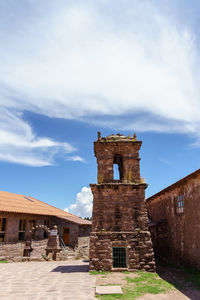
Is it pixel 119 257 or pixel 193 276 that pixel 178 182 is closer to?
pixel 193 276

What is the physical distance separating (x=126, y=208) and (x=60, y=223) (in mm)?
13632

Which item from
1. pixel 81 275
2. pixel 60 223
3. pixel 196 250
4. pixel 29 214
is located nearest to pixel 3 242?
pixel 29 214

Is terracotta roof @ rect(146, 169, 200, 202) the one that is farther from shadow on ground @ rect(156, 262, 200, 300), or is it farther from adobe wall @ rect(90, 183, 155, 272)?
shadow on ground @ rect(156, 262, 200, 300)

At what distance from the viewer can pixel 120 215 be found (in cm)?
1366

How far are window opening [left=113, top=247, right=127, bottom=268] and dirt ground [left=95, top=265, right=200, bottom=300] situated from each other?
0.70 metres

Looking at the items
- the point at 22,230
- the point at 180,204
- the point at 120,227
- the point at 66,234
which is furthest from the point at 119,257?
the point at 66,234

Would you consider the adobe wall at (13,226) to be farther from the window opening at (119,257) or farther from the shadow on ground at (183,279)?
the shadow on ground at (183,279)

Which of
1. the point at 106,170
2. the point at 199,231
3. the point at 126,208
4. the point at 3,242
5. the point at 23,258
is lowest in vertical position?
the point at 23,258

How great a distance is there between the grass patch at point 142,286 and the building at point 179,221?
336cm

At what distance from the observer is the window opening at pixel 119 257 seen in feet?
41.9

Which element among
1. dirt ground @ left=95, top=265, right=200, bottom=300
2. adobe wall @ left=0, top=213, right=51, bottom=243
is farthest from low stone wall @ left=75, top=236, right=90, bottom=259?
dirt ground @ left=95, top=265, right=200, bottom=300

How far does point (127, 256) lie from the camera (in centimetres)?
1277

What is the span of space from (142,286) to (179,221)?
6517 millimetres

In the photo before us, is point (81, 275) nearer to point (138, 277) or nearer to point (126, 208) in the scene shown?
point (138, 277)
